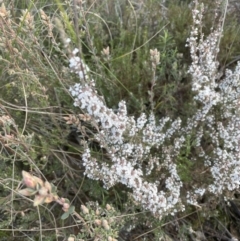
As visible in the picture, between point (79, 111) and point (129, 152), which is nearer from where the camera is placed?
point (129, 152)

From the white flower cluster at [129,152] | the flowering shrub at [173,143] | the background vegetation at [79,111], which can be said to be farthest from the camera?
the background vegetation at [79,111]

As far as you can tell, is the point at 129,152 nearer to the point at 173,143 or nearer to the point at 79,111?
the point at 173,143

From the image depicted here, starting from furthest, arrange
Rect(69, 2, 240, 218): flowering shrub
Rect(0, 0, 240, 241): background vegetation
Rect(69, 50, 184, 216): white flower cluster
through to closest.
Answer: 1. Rect(0, 0, 240, 241): background vegetation
2. Rect(69, 2, 240, 218): flowering shrub
3. Rect(69, 50, 184, 216): white flower cluster

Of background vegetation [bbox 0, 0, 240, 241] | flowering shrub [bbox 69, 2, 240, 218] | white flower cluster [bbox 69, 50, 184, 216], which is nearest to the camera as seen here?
white flower cluster [bbox 69, 50, 184, 216]

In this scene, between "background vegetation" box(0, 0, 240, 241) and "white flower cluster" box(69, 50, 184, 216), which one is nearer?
"white flower cluster" box(69, 50, 184, 216)

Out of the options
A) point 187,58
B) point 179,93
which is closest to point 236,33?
point 187,58

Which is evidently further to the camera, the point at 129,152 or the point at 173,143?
the point at 173,143

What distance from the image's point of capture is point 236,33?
2035mm

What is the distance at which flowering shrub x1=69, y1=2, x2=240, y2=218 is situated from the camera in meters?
1.41

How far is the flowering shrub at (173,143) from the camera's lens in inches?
55.7

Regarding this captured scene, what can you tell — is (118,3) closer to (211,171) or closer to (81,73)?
(211,171)

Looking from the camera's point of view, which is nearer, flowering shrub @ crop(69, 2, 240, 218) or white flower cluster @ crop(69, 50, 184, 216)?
white flower cluster @ crop(69, 50, 184, 216)

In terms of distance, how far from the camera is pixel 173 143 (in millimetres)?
1762

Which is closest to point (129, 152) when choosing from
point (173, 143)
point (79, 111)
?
point (173, 143)
